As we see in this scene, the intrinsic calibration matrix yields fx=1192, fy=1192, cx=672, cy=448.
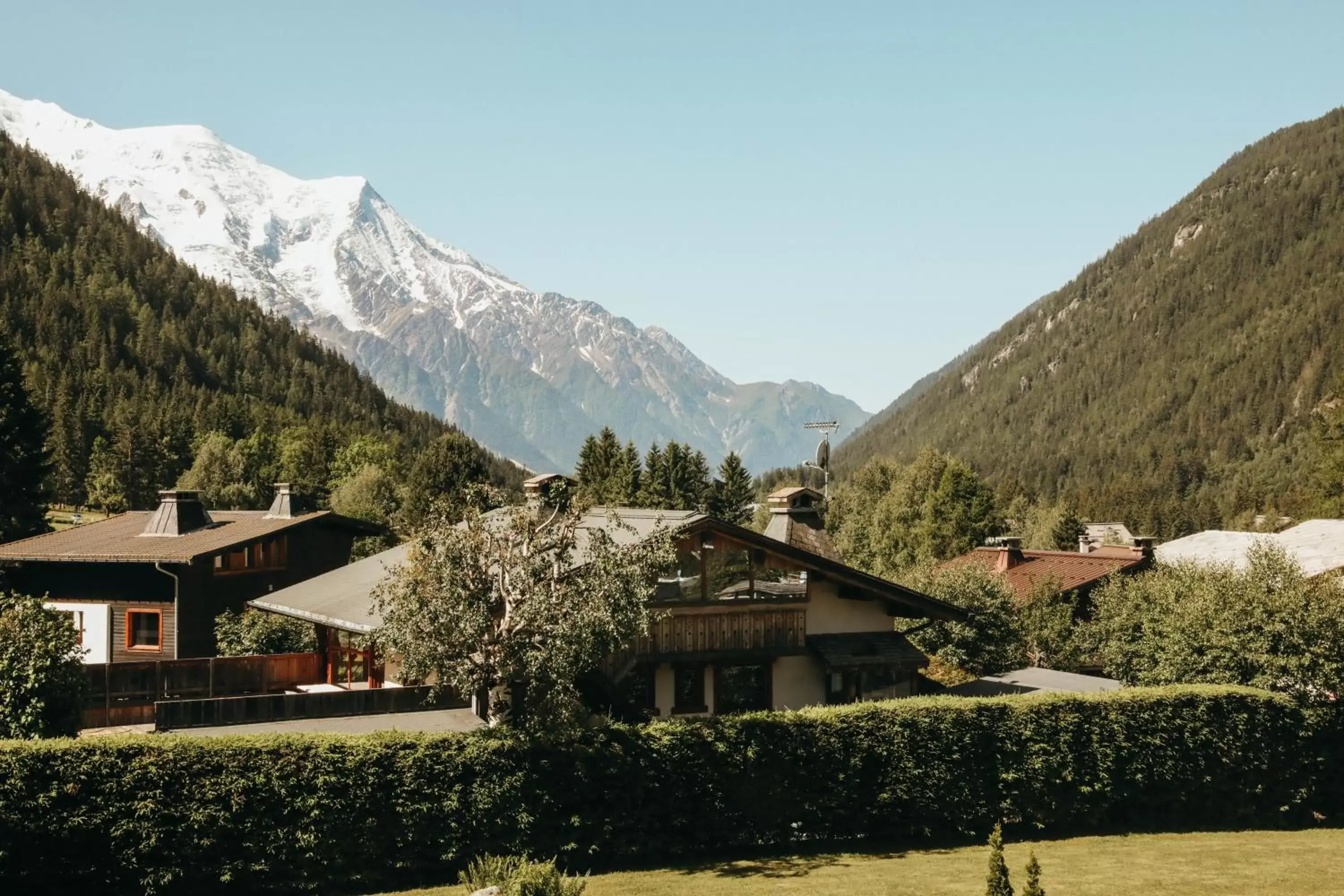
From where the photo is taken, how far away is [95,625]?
40.4 m

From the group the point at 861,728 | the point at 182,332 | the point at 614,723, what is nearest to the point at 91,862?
the point at 614,723

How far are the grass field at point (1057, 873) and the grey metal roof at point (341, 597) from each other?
8.37m

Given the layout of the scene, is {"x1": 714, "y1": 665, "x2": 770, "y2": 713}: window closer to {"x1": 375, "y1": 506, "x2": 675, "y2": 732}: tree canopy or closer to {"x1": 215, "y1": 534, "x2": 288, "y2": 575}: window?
{"x1": 375, "y1": 506, "x2": 675, "y2": 732}: tree canopy

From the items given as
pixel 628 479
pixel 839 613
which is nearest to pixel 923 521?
pixel 628 479

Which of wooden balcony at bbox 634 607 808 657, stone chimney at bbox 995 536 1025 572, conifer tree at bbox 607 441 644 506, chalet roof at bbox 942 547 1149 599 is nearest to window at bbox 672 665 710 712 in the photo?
wooden balcony at bbox 634 607 808 657

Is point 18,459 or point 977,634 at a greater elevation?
point 18,459

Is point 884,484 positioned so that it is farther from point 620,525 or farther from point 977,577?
point 620,525

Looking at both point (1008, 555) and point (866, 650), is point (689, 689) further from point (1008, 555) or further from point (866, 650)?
point (1008, 555)

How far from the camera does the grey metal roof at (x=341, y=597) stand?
26.7 metres

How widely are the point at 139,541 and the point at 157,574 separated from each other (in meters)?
2.14

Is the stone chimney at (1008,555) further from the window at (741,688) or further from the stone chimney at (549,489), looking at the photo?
the stone chimney at (549,489)

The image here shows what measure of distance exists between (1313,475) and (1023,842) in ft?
273

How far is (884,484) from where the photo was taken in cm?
10425

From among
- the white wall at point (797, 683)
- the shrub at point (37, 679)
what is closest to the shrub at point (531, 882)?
the shrub at point (37, 679)
